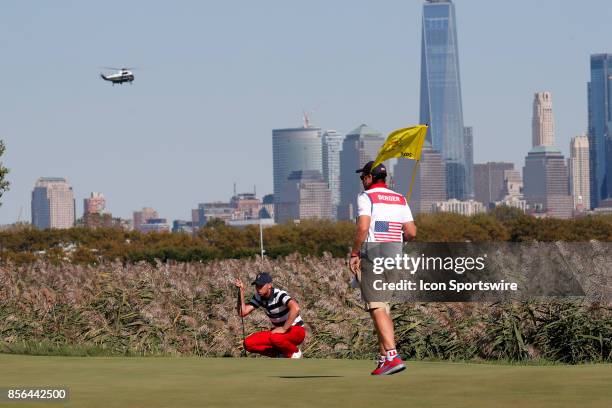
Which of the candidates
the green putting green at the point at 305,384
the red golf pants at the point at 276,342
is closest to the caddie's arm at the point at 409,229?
the green putting green at the point at 305,384

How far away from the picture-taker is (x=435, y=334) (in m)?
20.2

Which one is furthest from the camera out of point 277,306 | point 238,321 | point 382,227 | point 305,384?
point 238,321

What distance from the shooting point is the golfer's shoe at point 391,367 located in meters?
14.0

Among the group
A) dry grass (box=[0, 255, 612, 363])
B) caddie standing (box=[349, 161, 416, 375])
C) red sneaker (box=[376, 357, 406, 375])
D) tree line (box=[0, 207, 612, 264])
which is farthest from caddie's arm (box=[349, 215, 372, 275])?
tree line (box=[0, 207, 612, 264])

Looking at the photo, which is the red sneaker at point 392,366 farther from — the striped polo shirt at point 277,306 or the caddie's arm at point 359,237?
the striped polo shirt at point 277,306

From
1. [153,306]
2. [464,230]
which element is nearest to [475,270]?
[153,306]

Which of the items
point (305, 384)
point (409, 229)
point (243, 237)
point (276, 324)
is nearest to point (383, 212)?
point (409, 229)

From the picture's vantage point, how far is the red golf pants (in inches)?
711

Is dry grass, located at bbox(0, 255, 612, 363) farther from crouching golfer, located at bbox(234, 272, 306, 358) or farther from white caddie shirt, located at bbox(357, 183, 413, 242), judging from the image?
white caddie shirt, located at bbox(357, 183, 413, 242)

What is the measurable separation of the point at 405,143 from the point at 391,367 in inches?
273

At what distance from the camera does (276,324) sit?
18.4m

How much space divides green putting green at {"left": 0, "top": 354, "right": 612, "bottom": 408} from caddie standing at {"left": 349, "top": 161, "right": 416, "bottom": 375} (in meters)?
0.23

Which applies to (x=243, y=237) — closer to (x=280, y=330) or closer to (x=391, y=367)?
(x=280, y=330)

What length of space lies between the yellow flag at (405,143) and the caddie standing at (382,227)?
5.95m
